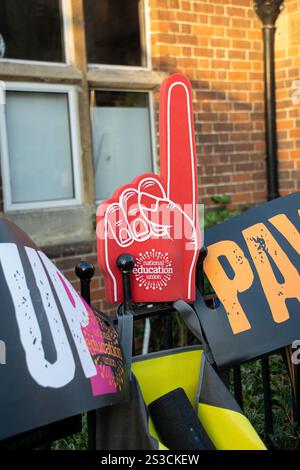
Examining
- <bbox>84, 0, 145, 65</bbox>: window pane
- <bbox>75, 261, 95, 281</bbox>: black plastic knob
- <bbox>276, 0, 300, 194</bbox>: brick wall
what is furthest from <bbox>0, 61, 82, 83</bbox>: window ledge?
<bbox>75, 261, 95, 281</bbox>: black plastic knob

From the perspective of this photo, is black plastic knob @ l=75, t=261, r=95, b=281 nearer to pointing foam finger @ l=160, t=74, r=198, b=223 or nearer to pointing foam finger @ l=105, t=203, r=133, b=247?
pointing foam finger @ l=105, t=203, r=133, b=247

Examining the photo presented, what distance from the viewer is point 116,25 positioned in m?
4.28

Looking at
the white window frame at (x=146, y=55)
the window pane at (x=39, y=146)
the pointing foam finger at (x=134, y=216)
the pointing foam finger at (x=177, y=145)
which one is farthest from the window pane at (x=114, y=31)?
the pointing foam finger at (x=134, y=216)

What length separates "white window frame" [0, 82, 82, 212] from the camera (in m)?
3.72

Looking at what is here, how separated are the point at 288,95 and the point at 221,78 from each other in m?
0.62

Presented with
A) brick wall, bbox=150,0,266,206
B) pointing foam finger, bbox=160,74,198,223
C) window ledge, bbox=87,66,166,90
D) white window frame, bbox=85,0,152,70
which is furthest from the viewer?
brick wall, bbox=150,0,266,206

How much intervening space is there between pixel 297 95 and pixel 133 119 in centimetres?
142

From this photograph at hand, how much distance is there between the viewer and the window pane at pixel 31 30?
374cm

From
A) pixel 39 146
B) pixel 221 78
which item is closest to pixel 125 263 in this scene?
pixel 39 146

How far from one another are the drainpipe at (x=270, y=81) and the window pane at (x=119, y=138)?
112cm

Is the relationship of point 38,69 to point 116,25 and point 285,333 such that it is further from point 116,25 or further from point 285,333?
point 285,333

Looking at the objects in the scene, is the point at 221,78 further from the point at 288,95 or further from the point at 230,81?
the point at 288,95

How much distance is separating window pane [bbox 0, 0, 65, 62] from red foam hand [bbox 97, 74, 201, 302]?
2183mm

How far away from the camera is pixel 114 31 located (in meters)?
4.29
